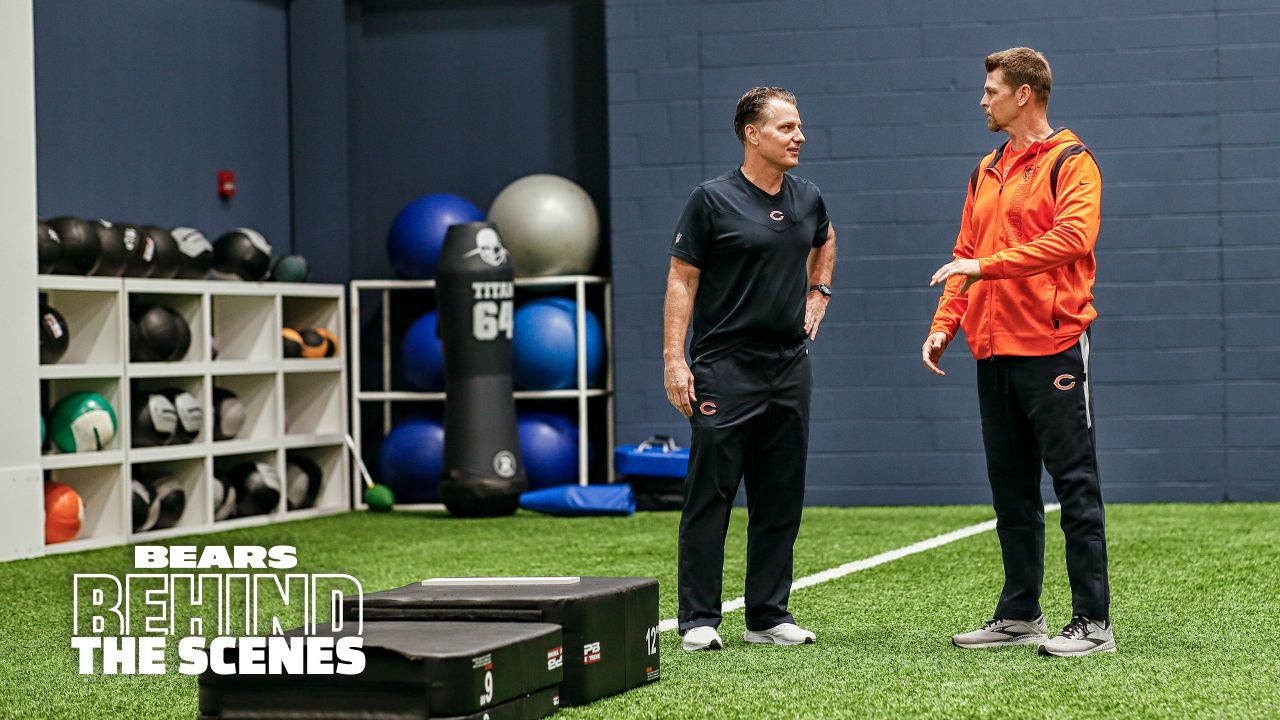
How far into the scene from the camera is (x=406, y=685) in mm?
2486

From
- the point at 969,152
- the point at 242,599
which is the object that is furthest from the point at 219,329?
the point at 969,152

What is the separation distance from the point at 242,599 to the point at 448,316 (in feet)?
8.49

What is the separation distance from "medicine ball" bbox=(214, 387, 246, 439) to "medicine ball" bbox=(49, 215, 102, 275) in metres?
1.04

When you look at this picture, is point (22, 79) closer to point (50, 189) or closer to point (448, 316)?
point (50, 189)

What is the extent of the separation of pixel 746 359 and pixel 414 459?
406cm

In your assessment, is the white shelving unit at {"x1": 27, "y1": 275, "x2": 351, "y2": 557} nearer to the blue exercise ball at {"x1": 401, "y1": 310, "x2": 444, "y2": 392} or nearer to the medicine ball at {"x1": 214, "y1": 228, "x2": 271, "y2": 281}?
the medicine ball at {"x1": 214, "y1": 228, "x2": 271, "y2": 281}

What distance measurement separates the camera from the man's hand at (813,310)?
3.76m

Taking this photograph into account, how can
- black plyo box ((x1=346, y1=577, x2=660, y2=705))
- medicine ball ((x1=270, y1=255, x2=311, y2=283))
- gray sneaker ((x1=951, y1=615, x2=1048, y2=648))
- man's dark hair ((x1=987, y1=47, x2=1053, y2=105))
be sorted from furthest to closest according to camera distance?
medicine ball ((x1=270, y1=255, x2=311, y2=283)), gray sneaker ((x1=951, y1=615, x2=1048, y2=648)), man's dark hair ((x1=987, y1=47, x2=1053, y2=105)), black plyo box ((x1=346, y1=577, x2=660, y2=705))

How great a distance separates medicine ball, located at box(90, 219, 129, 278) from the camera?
239 inches

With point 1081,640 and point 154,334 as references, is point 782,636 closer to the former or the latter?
point 1081,640

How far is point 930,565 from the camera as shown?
5.09 m

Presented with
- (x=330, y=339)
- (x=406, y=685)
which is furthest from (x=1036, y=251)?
(x=330, y=339)

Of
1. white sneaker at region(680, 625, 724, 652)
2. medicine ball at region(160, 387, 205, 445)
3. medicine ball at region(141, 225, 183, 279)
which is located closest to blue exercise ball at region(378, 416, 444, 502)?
medicine ball at region(160, 387, 205, 445)

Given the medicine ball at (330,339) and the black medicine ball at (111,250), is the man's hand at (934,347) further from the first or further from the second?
the medicine ball at (330,339)
